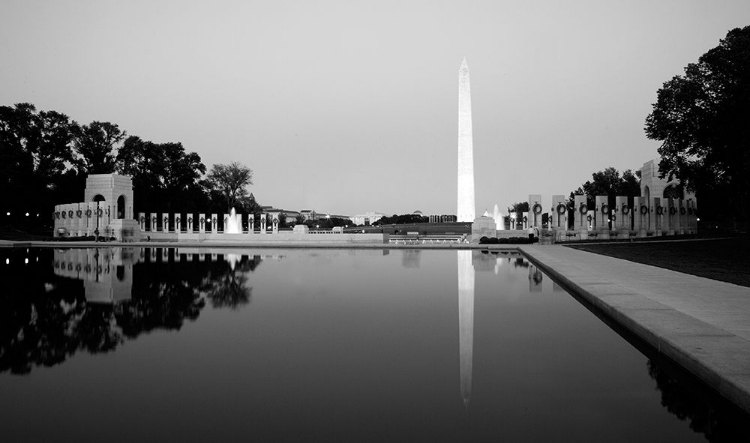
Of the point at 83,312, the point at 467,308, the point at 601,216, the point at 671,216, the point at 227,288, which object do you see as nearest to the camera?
the point at 83,312

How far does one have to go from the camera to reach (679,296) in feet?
35.7

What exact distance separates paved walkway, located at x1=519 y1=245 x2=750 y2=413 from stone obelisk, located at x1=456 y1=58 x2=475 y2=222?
35.1 meters

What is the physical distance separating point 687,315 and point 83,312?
10.4 metres

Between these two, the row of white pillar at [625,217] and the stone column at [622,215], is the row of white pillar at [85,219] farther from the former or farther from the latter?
the stone column at [622,215]

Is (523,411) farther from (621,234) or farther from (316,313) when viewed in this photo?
(621,234)

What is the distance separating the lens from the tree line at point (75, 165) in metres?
58.3

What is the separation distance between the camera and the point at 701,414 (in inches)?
190

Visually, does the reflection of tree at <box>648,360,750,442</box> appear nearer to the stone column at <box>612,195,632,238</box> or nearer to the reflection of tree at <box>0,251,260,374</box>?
the reflection of tree at <box>0,251,260,374</box>

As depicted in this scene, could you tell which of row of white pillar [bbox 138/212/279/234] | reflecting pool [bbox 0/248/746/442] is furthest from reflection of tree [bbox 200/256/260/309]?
row of white pillar [bbox 138/212/279/234]

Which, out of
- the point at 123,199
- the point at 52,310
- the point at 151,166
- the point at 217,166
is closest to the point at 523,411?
the point at 52,310

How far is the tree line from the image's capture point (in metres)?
58.3

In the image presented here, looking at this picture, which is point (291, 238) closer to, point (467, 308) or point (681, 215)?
point (467, 308)

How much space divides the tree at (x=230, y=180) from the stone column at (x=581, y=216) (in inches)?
2186

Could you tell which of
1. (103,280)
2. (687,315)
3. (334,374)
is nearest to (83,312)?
(103,280)
